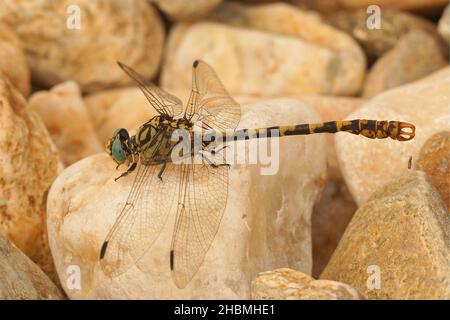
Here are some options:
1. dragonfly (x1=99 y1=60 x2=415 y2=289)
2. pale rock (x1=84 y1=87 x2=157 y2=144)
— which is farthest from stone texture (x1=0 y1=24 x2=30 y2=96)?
dragonfly (x1=99 y1=60 x2=415 y2=289)

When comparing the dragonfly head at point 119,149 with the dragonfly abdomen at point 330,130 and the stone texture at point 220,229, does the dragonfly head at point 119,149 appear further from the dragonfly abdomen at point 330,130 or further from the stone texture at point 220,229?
the dragonfly abdomen at point 330,130

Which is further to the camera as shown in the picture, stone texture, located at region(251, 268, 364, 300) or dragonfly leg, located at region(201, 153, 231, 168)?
dragonfly leg, located at region(201, 153, 231, 168)

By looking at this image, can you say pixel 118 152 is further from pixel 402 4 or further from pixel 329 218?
pixel 402 4

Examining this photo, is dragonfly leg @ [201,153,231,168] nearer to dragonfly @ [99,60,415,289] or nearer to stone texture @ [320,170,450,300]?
dragonfly @ [99,60,415,289]

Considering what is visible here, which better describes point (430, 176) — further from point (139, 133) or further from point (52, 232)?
point (52, 232)

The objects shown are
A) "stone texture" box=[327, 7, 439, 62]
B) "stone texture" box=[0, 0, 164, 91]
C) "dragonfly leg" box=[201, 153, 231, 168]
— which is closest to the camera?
"dragonfly leg" box=[201, 153, 231, 168]

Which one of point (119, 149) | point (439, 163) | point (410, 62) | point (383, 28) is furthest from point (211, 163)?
point (383, 28)
